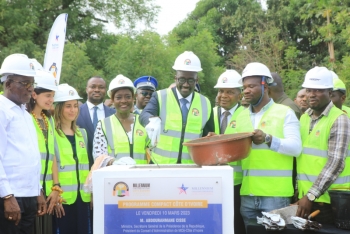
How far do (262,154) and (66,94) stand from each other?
2.37m

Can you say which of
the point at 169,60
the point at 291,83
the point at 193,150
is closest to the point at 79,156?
the point at 193,150

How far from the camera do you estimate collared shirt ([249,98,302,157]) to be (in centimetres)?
429

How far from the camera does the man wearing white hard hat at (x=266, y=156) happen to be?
446 cm

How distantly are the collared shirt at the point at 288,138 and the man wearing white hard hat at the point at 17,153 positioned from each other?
6.66ft

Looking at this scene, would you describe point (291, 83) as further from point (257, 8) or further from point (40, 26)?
point (40, 26)

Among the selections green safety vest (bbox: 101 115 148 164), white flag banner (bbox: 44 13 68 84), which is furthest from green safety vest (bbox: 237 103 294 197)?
white flag banner (bbox: 44 13 68 84)

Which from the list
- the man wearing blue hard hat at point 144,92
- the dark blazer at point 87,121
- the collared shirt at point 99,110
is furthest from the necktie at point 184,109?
the man wearing blue hard hat at point 144,92

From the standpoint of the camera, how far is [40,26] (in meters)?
23.1

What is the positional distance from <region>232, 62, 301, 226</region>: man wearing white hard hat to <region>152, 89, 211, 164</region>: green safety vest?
76 centimetres

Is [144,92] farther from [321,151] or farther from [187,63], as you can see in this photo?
A: [321,151]

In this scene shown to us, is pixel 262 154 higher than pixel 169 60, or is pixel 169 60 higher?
pixel 169 60

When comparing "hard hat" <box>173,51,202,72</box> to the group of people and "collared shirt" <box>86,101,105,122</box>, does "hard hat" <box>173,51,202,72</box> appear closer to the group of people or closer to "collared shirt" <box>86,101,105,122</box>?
the group of people

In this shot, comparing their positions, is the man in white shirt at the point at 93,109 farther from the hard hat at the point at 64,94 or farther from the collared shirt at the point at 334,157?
the collared shirt at the point at 334,157

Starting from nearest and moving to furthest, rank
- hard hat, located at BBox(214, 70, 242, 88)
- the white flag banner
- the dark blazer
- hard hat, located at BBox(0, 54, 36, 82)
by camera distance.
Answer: hard hat, located at BBox(0, 54, 36, 82)
the dark blazer
hard hat, located at BBox(214, 70, 242, 88)
the white flag banner
